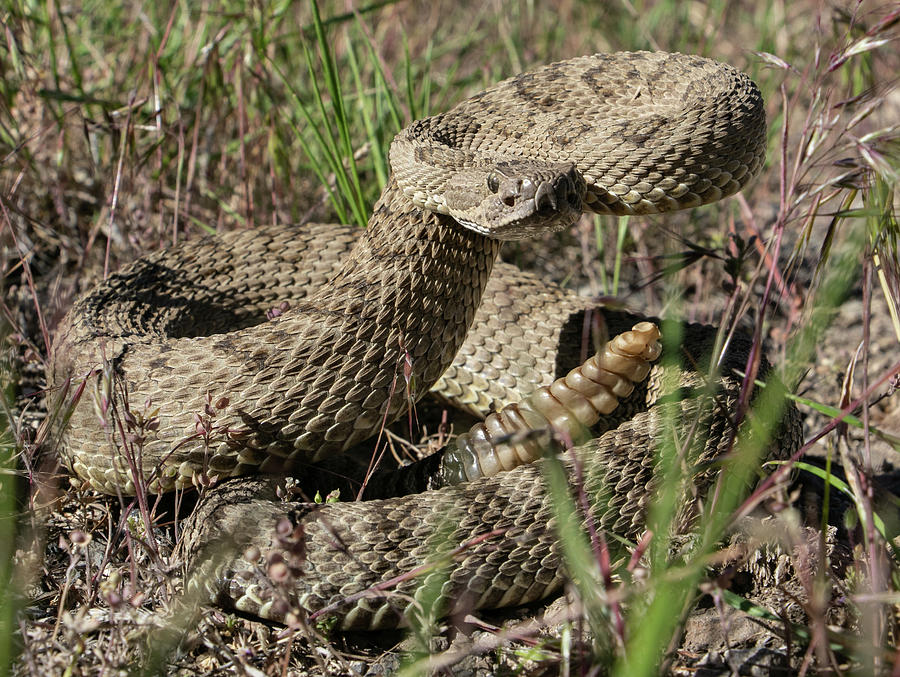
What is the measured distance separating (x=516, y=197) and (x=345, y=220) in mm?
1893

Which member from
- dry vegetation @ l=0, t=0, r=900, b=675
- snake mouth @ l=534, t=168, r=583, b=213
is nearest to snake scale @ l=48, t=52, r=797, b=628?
snake mouth @ l=534, t=168, r=583, b=213

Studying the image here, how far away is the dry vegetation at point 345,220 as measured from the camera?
2.74 metres

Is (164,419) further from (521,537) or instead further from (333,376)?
(521,537)

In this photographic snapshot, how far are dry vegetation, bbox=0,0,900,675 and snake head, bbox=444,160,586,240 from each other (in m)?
0.47

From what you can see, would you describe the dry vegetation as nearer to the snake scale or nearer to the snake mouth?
the snake scale

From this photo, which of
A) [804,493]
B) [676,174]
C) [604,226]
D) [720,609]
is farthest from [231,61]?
[720,609]

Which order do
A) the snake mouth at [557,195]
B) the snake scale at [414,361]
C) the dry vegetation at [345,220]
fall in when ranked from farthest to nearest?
the snake mouth at [557,195] < the snake scale at [414,361] < the dry vegetation at [345,220]

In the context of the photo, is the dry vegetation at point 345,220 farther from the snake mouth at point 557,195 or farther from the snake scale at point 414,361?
the snake mouth at point 557,195

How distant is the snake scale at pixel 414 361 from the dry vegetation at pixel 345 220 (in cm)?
19

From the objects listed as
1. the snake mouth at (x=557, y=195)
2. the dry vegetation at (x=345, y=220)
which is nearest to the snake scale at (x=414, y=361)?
the snake mouth at (x=557, y=195)

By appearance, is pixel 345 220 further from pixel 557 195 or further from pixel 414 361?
pixel 557 195

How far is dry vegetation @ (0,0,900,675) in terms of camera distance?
108 inches

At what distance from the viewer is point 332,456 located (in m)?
4.13

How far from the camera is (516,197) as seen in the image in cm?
362
